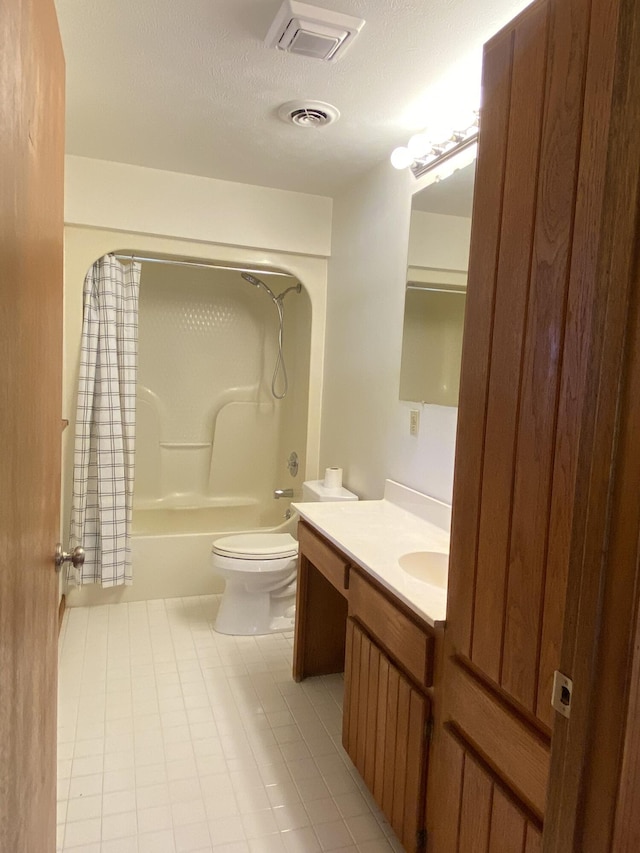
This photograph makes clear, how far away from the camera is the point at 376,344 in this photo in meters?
2.71

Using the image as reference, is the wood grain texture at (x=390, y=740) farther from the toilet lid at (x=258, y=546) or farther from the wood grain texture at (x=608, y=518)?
the toilet lid at (x=258, y=546)

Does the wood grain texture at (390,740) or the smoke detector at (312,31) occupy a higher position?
the smoke detector at (312,31)

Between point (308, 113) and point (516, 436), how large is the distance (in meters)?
1.68

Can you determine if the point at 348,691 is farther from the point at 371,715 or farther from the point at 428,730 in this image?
the point at 428,730

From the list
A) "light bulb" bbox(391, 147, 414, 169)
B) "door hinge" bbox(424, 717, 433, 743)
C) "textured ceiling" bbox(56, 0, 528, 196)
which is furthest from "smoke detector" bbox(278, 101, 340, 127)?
"door hinge" bbox(424, 717, 433, 743)

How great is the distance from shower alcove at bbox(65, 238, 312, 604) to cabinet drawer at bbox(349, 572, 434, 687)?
201 cm

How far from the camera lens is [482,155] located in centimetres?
124

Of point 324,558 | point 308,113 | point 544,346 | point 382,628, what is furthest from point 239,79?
point 382,628

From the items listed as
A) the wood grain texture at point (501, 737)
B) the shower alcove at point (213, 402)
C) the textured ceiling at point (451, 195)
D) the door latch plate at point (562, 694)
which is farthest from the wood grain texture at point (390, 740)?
the shower alcove at point (213, 402)

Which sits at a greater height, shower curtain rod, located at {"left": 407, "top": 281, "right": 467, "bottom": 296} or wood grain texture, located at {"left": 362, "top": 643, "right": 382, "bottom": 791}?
shower curtain rod, located at {"left": 407, "top": 281, "right": 467, "bottom": 296}

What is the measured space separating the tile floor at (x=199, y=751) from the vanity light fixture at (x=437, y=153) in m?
2.12

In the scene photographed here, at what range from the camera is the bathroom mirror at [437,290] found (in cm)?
206

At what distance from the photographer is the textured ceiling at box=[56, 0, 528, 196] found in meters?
1.62

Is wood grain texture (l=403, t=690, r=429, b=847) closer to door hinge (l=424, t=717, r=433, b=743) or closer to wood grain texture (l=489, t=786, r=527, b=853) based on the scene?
door hinge (l=424, t=717, r=433, b=743)
